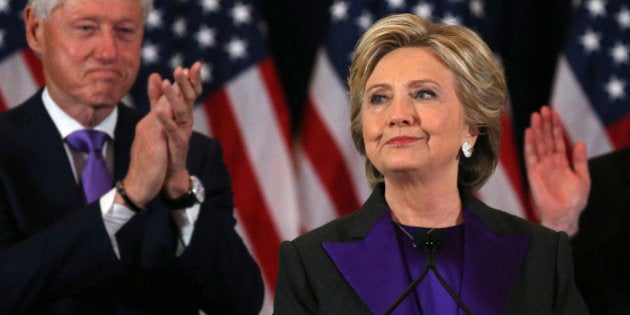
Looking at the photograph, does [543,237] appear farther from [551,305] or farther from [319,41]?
[319,41]

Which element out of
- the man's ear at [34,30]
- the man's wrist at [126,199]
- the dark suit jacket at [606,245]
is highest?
the man's ear at [34,30]

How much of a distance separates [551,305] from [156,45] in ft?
6.57

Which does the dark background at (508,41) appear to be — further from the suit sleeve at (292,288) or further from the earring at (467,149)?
the suit sleeve at (292,288)

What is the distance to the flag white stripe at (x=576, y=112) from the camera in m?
3.87

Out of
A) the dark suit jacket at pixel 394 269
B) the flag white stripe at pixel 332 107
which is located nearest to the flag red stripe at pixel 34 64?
the flag white stripe at pixel 332 107

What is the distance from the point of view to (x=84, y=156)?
9.48 feet

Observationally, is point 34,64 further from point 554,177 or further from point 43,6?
point 554,177

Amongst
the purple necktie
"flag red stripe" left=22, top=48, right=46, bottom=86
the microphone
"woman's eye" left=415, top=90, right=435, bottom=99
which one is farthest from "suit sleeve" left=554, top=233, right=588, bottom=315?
"flag red stripe" left=22, top=48, right=46, bottom=86

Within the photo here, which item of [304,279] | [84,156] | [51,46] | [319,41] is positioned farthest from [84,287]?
[319,41]

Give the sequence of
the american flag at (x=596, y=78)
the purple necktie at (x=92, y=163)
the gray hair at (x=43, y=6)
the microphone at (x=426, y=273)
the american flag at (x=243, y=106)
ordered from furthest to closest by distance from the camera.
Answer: the american flag at (x=596, y=78) < the american flag at (x=243, y=106) < the gray hair at (x=43, y=6) < the purple necktie at (x=92, y=163) < the microphone at (x=426, y=273)

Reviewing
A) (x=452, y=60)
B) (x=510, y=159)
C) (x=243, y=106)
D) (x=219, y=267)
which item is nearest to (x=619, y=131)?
(x=510, y=159)

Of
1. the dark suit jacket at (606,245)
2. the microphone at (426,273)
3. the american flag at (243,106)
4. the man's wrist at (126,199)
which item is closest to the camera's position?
the microphone at (426,273)

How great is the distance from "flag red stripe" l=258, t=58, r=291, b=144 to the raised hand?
38.9 inches

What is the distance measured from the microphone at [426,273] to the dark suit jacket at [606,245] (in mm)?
1211
